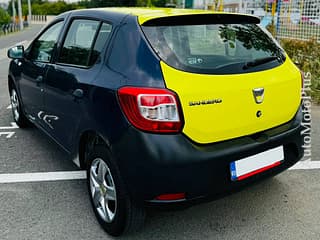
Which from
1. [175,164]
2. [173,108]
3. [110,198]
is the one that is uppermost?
[173,108]

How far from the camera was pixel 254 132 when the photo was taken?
2.41 metres

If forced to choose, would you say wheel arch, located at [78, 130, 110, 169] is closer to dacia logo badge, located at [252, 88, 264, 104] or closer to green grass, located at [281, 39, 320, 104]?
dacia logo badge, located at [252, 88, 264, 104]

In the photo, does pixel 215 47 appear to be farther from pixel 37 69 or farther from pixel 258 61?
pixel 37 69

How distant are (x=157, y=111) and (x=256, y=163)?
2.66 ft

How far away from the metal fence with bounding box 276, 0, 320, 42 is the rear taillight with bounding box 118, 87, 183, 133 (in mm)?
7217

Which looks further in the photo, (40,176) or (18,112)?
(18,112)

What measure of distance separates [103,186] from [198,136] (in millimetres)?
867

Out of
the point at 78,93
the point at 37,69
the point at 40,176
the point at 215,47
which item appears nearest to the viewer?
the point at 215,47

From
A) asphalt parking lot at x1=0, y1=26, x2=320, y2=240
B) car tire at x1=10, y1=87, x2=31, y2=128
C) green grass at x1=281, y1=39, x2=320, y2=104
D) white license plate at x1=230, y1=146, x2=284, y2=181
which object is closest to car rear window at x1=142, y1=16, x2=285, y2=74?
white license plate at x1=230, y1=146, x2=284, y2=181

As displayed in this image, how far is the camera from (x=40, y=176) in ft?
11.3

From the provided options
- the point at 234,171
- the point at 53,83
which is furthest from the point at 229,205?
the point at 53,83

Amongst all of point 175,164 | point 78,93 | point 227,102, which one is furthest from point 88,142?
point 227,102

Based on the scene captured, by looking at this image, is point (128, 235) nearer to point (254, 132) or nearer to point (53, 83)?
point (254, 132)

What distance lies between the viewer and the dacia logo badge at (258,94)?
2332mm
